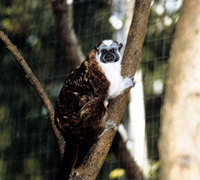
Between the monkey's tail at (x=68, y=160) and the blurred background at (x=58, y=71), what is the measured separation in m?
1.18

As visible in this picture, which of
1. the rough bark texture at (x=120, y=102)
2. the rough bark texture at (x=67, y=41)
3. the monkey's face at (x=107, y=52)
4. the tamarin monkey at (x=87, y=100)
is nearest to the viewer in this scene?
the rough bark texture at (x=120, y=102)

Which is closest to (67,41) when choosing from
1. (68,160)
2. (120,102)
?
(120,102)

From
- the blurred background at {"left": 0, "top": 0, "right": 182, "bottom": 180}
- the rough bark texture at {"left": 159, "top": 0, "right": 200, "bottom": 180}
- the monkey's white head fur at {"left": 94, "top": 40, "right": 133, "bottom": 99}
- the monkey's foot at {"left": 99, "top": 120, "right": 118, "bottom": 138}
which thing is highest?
the blurred background at {"left": 0, "top": 0, "right": 182, "bottom": 180}

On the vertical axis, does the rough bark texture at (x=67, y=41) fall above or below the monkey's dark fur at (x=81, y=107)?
above

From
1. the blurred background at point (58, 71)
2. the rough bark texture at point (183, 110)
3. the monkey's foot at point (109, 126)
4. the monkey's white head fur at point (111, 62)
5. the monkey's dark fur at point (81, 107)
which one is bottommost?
the rough bark texture at point (183, 110)

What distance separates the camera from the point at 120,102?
8.61 ft

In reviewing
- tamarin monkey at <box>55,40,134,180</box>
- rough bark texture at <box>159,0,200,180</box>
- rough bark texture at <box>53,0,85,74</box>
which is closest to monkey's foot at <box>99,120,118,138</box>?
tamarin monkey at <box>55,40,134,180</box>

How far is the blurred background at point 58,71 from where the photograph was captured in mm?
3904

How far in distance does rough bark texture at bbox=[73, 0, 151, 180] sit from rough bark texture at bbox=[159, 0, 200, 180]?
0.61 meters

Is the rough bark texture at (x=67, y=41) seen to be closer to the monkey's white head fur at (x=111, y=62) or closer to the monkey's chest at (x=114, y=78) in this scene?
the monkey's white head fur at (x=111, y=62)

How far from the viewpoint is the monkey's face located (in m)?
3.09

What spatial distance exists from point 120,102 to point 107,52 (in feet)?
1.97

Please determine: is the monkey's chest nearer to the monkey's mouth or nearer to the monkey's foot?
the monkey's mouth

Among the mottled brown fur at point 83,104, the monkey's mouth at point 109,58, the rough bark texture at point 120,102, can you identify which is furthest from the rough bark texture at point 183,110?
the monkey's mouth at point 109,58
